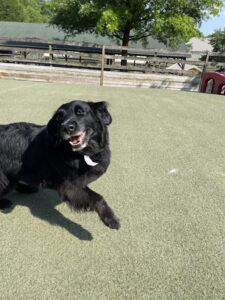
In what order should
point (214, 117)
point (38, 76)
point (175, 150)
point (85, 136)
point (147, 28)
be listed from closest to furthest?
point (85, 136)
point (175, 150)
point (214, 117)
point (38, 76)
point (147, 28)

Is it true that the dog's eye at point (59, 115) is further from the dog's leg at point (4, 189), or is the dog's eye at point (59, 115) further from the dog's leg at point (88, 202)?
the dog's leg at point (4, 189)

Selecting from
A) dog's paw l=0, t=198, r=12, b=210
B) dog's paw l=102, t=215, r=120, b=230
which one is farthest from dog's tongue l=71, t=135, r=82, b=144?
dog's paw l=0, t=198, r=12, b=210

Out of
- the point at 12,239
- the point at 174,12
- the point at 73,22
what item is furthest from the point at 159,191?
the point at 73,22

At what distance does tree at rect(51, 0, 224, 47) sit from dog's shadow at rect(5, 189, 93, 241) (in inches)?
580

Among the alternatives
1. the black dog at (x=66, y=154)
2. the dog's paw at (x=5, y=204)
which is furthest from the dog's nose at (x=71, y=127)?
the dog's paw at (x=5, y=204)

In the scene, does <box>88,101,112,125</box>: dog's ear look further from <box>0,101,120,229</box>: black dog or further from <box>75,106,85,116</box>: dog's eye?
<box>75,106,85,116</box>: dog's eye

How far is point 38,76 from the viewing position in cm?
1094

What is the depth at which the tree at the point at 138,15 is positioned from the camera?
1548 centimetres

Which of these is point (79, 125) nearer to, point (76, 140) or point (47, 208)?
point (76, 140)

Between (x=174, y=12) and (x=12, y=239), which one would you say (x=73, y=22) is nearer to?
(x=174, y=12)

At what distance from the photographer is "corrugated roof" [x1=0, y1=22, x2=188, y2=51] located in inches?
1144

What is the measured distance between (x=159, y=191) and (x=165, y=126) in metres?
2.75

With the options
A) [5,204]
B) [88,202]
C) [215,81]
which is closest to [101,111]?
[88,202]

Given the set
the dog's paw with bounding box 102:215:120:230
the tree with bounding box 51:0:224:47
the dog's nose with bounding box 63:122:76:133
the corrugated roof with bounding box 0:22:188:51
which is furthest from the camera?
the corrugated roof with bounding box 0:22:188:51
